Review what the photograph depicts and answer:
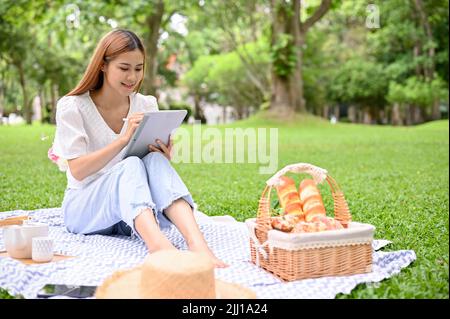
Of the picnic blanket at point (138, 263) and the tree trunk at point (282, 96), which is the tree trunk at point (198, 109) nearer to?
the tree trunk at point (282, 96)

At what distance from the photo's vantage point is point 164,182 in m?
2.92

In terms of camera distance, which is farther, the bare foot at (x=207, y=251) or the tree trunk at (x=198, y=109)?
the tree trunk at (x=198, y=109)

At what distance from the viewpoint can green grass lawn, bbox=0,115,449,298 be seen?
2.75 m

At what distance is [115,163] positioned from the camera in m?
3.29

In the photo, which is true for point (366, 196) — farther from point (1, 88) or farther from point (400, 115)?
point (1, 88)

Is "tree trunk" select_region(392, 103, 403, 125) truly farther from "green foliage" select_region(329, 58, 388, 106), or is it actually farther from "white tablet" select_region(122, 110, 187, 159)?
"white tablet" select_region(122, 110, 187, 159)

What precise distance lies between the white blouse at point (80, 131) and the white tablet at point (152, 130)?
131mm

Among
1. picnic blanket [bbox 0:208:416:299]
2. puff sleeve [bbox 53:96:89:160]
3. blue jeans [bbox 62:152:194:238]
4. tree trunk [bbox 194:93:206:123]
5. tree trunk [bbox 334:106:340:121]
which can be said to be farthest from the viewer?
tree trunk [bbox 334:106:340:121]

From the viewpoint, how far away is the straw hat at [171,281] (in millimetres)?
1996

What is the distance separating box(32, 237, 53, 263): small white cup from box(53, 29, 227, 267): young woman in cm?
34

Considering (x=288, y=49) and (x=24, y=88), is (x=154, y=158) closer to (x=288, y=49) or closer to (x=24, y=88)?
(x=288, y=49)

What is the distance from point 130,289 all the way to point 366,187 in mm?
4205

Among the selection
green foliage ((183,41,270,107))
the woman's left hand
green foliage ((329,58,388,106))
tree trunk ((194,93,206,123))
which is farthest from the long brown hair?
tree trunk ((194,93,206,123))

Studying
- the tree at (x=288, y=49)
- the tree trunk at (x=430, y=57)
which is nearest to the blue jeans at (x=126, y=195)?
the tree at (x=288, y=49)
